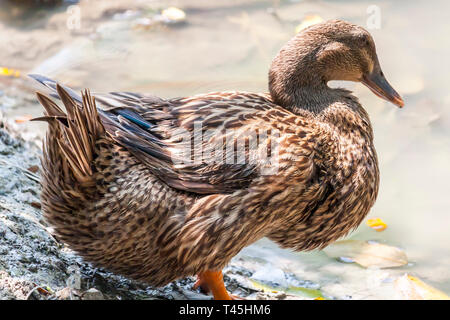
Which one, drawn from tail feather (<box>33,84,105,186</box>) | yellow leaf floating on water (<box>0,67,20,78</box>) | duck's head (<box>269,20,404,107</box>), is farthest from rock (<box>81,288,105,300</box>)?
yellow leaf floating on water (<box>0,67,20,78</box>)

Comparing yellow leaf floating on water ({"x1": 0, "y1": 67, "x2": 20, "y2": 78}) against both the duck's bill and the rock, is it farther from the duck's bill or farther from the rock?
the duck's bill

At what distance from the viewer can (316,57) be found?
11.8ft

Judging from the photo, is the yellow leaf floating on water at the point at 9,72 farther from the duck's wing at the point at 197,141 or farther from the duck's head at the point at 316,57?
the duck's head at the point at 316,57

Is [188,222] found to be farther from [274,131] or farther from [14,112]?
[14,112]

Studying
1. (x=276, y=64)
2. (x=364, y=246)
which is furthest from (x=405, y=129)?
(x=276, y=64)

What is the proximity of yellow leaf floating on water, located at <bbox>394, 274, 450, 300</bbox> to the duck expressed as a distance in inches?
26.9

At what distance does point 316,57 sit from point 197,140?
860 millimetres

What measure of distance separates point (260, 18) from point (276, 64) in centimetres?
335

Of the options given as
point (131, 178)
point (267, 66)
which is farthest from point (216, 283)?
point (267, 66)

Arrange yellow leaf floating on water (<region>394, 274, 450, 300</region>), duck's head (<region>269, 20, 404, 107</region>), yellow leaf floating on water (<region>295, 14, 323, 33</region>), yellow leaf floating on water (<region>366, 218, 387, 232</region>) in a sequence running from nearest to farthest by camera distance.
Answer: duck's head (<region>269, 20, 404, 107</region>) < yellow leaf floating on water (<region>394, 274, 450, 300</region>) < yellow leaf floating on water (<region>366, 218, 387, 232</region>) < yellow leaf floating on water (<region>295, 14, 323, 33</region>)

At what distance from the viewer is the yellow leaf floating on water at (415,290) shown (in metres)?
3.80

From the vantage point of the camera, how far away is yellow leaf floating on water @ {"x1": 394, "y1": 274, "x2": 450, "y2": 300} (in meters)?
3.80

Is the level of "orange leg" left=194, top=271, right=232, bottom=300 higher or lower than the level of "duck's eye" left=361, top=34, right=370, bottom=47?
lower

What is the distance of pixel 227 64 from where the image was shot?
6.10m
